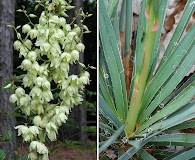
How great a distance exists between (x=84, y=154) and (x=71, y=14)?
1.36 metres

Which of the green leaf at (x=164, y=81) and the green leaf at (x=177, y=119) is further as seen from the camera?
the green leaf at (x=164, y=81)

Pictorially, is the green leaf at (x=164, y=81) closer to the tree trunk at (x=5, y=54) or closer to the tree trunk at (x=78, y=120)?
the tree trunk at (x=5, y=54)

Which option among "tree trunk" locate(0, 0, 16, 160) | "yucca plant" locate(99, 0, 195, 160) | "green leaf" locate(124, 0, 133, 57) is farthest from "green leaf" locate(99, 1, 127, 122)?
"tree trunk" locate(0, 0, 16, 160)

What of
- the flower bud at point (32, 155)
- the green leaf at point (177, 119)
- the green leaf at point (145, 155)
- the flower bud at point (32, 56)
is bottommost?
the flower bud at point (32, 155)

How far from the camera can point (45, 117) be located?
1.05 metres

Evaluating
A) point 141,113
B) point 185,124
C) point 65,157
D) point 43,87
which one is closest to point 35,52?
point 43,87

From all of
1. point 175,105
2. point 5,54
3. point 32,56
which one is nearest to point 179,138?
point 175,105

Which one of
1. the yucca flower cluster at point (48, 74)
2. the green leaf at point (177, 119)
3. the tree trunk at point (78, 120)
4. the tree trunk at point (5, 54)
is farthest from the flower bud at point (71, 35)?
the tree trunk at point (78, 120)

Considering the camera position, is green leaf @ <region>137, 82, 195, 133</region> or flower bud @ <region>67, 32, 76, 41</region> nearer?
green leaf @ <region>137, 82, 195, 133</region>

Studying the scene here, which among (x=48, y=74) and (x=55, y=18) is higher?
(x=55, y=18)

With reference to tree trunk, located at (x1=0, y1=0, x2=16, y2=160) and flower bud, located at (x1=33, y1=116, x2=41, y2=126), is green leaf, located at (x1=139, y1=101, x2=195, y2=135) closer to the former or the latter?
flower bud, located at (x1=33, y1=116, x2=41, y2=126)

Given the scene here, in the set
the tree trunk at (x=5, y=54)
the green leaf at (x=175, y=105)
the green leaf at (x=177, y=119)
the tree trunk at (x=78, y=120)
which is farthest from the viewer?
the tree trunk at (x=78, y=120)

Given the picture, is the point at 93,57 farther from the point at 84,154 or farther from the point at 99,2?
the point at 99,2

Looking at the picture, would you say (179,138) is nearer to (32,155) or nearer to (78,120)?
(32,155)
